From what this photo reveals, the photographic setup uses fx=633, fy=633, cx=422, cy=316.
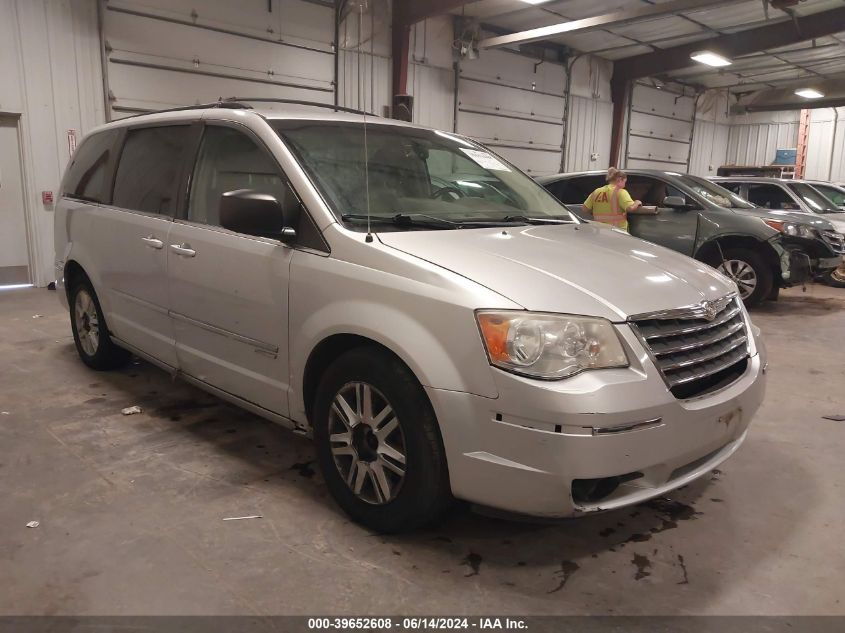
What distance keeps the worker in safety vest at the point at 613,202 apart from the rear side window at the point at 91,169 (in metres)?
4.93

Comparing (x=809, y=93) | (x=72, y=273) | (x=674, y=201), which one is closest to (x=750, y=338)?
(x=72, y=273)

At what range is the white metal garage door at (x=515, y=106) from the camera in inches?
477

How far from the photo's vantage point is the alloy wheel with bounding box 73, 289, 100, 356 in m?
4.09

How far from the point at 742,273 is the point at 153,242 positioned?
6.25m

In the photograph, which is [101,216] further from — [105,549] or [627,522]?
[627,522]

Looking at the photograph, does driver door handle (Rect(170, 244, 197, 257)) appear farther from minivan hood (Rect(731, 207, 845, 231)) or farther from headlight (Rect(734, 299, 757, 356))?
minivan hood (Rect(731, 207, 845, 231))

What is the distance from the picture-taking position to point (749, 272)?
7004 millimetres

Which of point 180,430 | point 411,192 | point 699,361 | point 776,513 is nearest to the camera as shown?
point 699,361

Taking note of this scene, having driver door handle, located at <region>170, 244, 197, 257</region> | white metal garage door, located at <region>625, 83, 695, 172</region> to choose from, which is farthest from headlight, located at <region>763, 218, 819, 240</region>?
white metal garage door, located at <region>625, 83, 695, 172</region>

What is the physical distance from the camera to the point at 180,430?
3.33m

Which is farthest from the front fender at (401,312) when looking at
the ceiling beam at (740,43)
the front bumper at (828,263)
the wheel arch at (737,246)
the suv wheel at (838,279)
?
the ceiling beam at (740,43)

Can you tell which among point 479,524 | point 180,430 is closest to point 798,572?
point 479,524

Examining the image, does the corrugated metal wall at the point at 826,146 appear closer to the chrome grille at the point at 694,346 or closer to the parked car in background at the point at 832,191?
the parked car in background at the point at 832,191

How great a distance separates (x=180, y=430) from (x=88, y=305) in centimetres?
138
